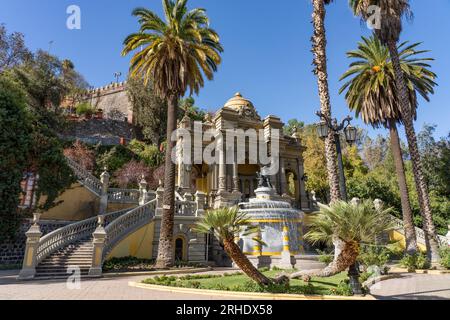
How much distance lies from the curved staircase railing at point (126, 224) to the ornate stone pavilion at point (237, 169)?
5.94 metres

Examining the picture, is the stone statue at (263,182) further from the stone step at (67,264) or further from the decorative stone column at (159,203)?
the stone step at (67,264)

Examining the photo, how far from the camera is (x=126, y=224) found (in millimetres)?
17562

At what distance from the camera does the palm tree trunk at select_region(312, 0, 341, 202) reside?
13.2m

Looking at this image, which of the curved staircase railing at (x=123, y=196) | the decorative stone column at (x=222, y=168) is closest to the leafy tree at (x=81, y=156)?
the curved staircase railing at (x=123, y=196)

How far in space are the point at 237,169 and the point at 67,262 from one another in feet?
57.2

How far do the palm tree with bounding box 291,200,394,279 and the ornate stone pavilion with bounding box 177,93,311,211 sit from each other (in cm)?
1587

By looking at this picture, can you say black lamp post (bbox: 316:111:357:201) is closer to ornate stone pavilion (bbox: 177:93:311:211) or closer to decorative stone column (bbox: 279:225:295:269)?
decorative stone column (bbox: 279:225:295:269)

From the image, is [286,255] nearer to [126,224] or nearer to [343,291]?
[343,291]

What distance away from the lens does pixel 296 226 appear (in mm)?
18578

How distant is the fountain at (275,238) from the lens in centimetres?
1622

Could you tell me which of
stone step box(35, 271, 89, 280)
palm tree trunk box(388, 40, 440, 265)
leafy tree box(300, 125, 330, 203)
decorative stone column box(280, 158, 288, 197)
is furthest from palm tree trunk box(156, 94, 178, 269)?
leafy tree box(300, 125, 330, 203)

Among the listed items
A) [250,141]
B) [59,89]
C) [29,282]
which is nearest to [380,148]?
[250,141]
